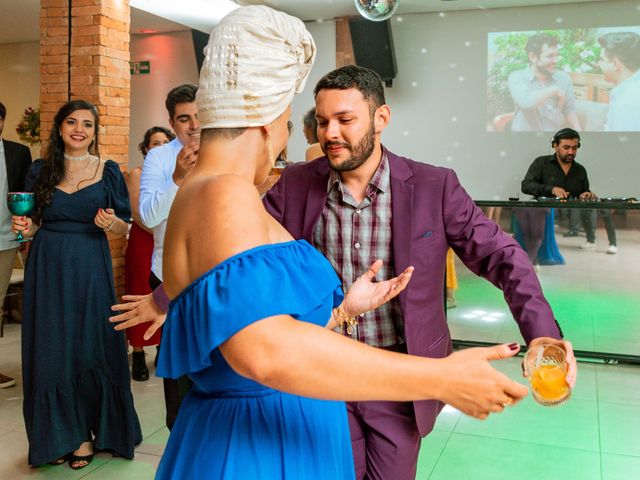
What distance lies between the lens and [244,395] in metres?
1.23

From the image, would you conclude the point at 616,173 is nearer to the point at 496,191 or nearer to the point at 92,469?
the point at 496,191

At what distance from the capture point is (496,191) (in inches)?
404

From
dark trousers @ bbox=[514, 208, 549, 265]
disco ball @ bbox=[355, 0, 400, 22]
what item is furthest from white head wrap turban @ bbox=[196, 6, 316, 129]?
disco ball @ bbox=[355, 0, 400, 22]

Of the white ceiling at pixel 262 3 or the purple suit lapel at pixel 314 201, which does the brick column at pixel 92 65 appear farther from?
the white ceiling at pixel 262 3

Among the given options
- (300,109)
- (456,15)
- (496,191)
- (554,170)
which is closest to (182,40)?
(300,109)

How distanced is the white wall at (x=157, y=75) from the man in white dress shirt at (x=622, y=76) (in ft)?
19.0

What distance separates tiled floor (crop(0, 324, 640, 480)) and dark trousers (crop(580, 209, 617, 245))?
1.04 metres

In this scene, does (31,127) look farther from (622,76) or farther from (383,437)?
(383,437)

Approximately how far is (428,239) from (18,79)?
10.5m

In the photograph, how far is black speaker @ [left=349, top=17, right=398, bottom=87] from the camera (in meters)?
10.1

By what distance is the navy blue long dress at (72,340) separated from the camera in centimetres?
339

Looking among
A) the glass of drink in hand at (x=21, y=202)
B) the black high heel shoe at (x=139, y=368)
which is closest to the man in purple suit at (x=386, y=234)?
the glass of drink in hand at (x=21, y=202)

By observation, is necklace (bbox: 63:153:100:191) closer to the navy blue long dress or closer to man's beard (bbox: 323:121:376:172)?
the navy blue long dress

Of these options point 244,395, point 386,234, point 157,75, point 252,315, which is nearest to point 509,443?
point 386,234
